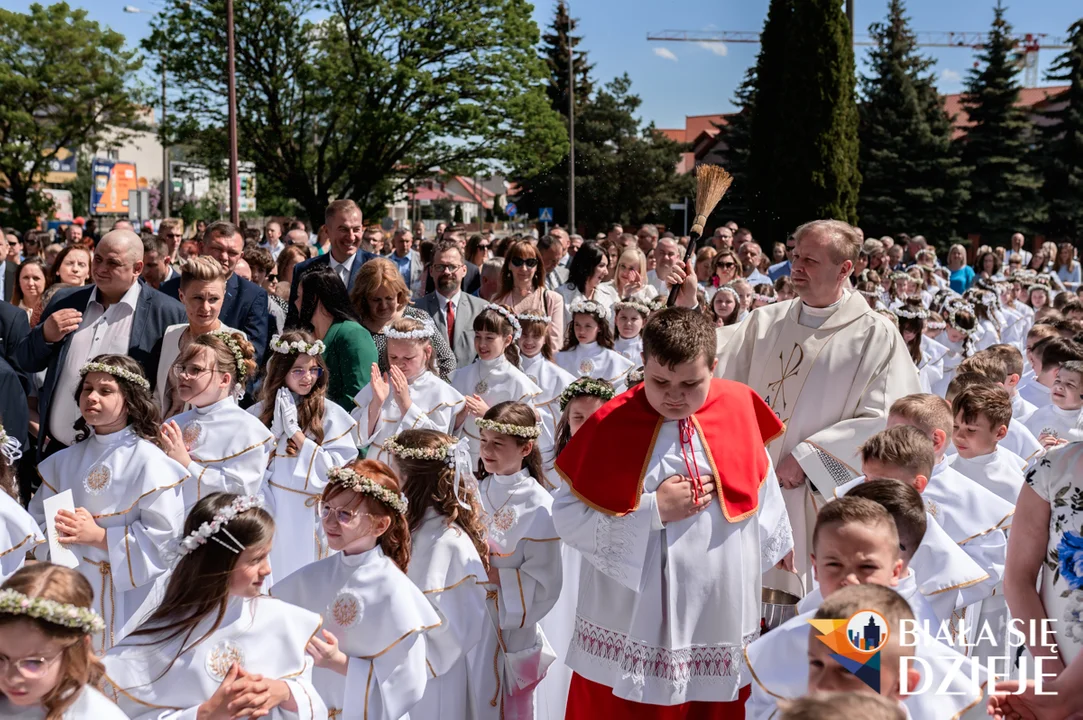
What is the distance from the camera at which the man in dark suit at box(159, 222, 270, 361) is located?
7266mm

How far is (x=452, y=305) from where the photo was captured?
28.1 ft

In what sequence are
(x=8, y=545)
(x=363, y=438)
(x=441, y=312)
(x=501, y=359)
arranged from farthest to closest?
(x=441, y=312), (x=501, y=359), (x=363, y=438), (x=8, y=545)

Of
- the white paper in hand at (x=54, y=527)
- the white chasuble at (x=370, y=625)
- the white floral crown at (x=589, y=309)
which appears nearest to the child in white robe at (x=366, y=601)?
the white chasuble at (x=370, y=625)

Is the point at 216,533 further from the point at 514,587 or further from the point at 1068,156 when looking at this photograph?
the point at 1068,156

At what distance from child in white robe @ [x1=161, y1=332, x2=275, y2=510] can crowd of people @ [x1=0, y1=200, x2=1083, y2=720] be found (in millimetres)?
16

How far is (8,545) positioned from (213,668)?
146cm

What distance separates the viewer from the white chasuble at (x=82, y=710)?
3109 millimetres

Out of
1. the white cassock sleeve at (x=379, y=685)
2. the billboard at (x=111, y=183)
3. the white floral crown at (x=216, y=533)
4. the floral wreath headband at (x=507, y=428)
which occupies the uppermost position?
the billboard at (x=111, y=183)

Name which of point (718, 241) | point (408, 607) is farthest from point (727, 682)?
point (718, 241)

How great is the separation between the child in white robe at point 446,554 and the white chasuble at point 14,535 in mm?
1537

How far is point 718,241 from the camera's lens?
13.4 m

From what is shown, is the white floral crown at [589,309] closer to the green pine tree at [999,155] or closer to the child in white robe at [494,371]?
the child in white robe at [494,371]

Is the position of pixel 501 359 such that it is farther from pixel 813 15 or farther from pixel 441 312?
pixel 813 15

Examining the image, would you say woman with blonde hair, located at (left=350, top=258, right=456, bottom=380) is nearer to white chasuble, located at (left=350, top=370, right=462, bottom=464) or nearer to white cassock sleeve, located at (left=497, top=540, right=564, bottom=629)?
white chasuble, located at (left=350, top=370, right=462, bottom=464)
